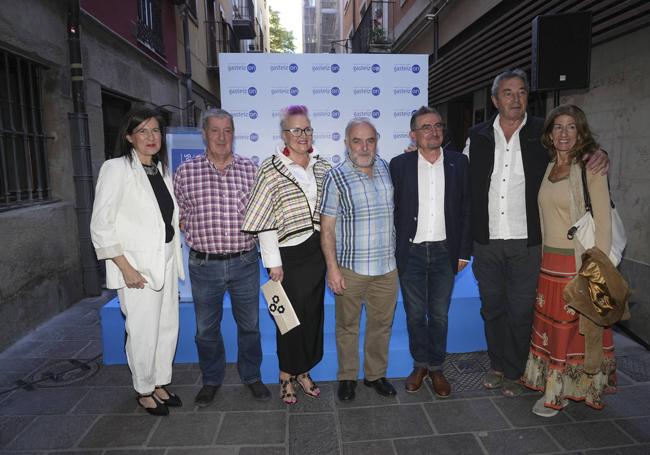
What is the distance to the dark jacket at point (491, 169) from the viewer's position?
2879mm

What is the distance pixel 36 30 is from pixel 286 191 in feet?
12.8

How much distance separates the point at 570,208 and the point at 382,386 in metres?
1.70

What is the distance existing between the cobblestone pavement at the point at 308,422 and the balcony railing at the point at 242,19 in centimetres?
1873

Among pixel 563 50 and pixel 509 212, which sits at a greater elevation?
pixel 563 50

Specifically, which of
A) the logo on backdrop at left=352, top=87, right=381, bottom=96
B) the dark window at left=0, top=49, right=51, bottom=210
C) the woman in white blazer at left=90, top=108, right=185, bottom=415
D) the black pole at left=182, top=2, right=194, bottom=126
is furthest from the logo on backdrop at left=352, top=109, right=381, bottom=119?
the black pole at left=182, top=2, right=194, bottom=126

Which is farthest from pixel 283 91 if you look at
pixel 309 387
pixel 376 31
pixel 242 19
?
pixel 242 19

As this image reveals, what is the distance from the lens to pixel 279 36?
43.1 metres

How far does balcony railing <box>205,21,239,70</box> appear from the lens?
47.9ft

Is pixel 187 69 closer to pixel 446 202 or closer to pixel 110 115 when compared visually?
pixel 110 115

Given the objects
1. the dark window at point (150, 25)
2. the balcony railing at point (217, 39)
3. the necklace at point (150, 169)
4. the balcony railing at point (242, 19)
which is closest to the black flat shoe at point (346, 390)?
the necklace at point (150, 169)

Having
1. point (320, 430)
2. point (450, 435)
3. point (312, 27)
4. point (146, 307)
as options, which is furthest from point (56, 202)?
point (312, 27)

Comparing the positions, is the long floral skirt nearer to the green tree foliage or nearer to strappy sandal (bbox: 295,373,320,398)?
strappy sandal (bbox: 295,373,320,398)

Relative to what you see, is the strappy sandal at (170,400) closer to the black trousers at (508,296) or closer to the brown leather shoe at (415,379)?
the brown leather shoe at (415,379)

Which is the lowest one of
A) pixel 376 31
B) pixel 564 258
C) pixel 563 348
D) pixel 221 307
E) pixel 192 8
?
pixel 563 348
